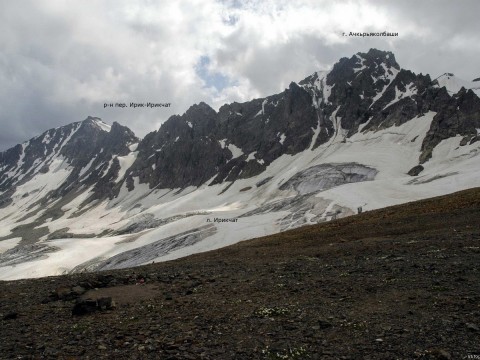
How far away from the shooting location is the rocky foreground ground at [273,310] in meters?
11.9

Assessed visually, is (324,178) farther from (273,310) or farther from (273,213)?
Answer: (273,310)

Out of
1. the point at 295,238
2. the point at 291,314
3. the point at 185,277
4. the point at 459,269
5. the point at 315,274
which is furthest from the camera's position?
the point at 295,238

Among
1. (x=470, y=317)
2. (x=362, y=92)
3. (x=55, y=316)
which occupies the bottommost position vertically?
(x=470, y=317)

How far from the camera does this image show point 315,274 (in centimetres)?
2158

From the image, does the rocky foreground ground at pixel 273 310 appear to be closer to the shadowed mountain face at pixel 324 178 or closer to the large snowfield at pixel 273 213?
the large snowfield at pixel 273 213

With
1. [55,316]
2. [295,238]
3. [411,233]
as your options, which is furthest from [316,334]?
[295,238]

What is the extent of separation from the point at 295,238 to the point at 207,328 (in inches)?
1165

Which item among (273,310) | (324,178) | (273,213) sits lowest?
(273,310)

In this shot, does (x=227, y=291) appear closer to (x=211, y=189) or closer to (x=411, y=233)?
(x=411, y=233)

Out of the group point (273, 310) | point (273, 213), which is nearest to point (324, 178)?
point (273, 213)

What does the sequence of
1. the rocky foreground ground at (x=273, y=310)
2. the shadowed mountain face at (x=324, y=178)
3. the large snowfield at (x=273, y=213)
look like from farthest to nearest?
the shadowed mountain face at (x=324, y=178), the large snowfield at (x=273, y=213), the rocky foreground ground at (x=273, y=310)

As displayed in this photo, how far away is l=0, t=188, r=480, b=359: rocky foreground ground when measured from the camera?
1195cm

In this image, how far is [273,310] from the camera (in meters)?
15.4

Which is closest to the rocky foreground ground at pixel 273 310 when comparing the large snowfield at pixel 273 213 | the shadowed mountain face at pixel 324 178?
the large snowfield at pixel 273 213
